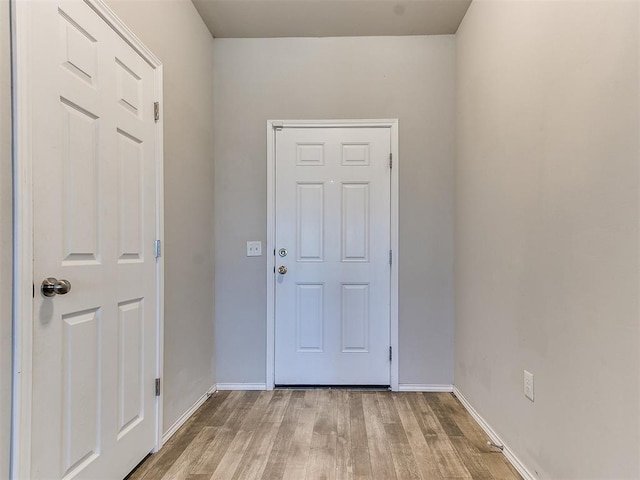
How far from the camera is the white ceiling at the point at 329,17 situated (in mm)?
2244

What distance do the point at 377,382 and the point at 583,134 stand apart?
2.04 m

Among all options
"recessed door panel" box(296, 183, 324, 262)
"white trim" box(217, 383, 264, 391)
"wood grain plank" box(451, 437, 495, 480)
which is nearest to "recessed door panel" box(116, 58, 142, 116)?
"recessed door panel" box(296, 183, 324, 262)

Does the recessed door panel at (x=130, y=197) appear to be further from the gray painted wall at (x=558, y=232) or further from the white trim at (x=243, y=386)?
the gray painted wall at (x=558, y=232)

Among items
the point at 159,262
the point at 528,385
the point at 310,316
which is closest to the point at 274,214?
the point at 310,316

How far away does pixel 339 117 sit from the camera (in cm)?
261

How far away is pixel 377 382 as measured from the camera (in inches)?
102

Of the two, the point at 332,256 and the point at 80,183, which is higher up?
the point at 80,183

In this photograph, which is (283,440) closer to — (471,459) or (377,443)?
(377,443)

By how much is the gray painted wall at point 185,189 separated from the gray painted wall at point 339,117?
0.13 metres

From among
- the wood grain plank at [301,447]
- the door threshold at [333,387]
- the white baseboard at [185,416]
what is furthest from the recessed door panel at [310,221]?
the white baseboard at [185,416]

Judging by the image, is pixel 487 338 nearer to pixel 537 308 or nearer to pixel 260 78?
pixel 537 308

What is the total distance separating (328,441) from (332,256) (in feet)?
3.98

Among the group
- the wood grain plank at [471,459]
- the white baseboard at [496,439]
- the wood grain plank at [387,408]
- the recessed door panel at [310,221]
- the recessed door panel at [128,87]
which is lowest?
the wood grain plank at [387,408]

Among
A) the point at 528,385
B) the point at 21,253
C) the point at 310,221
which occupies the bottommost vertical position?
the point at 528,385
